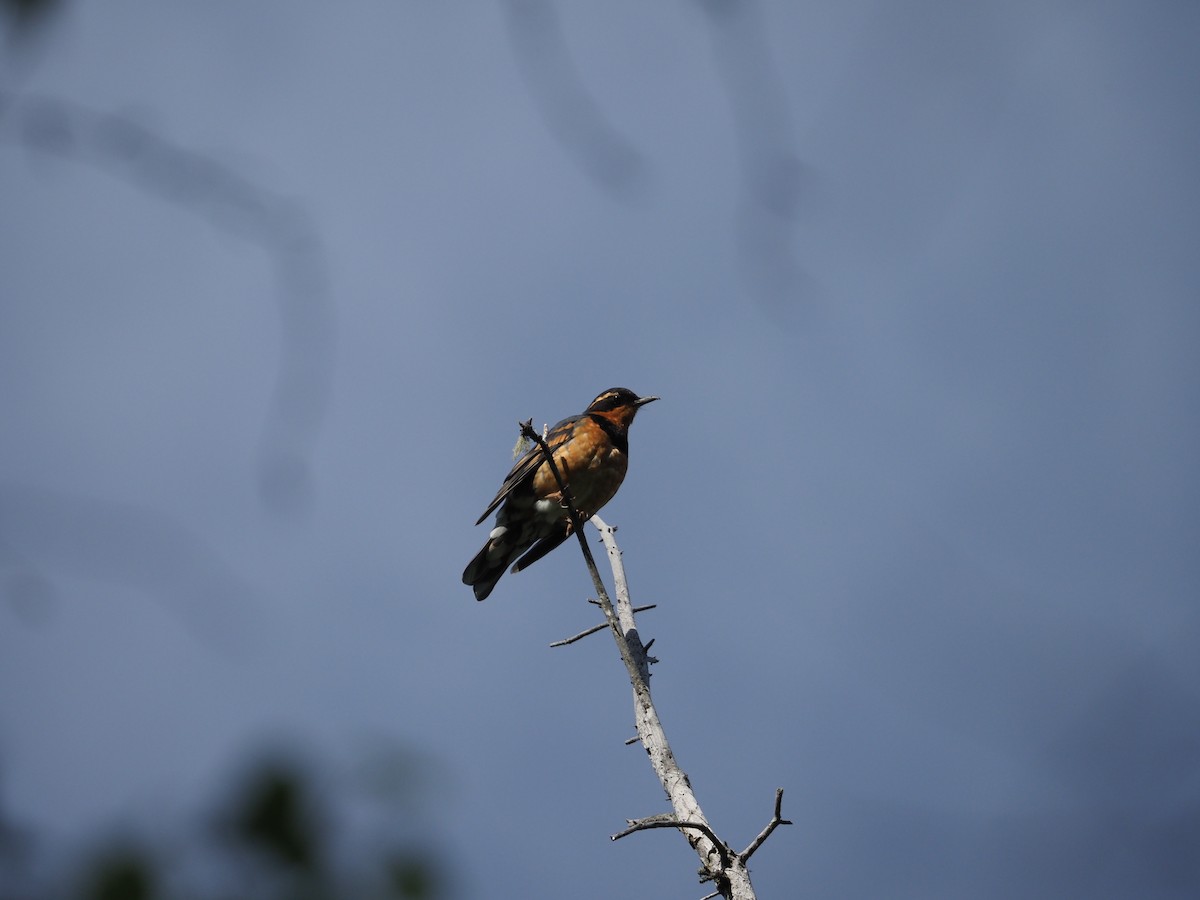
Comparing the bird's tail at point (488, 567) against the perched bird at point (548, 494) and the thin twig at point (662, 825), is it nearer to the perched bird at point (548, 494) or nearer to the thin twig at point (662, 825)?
the perched bird at point (548, 494)

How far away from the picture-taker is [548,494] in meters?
7.37

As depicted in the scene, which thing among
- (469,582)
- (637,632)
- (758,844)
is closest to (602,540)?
(637,632)

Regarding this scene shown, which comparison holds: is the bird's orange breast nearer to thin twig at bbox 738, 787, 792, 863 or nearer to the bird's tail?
the bird's tail

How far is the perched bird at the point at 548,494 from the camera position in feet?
24.1

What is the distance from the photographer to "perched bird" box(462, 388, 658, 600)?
7.34 metres

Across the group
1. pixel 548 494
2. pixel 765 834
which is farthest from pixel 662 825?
pixel 548 494

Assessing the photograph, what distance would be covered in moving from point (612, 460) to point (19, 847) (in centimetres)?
627

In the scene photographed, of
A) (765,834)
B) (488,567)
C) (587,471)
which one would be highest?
(587,471)

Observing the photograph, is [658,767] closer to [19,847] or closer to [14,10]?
[19,847]

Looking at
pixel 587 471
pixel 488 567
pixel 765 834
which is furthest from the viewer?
pixel 488 567

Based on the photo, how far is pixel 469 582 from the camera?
25.4 ft

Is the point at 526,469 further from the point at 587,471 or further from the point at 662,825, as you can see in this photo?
the point at 662,825

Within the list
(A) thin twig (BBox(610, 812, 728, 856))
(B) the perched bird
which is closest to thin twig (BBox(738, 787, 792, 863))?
(A) thin twig (BBox(610, 812, 728, 856))

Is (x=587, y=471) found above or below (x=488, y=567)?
above
